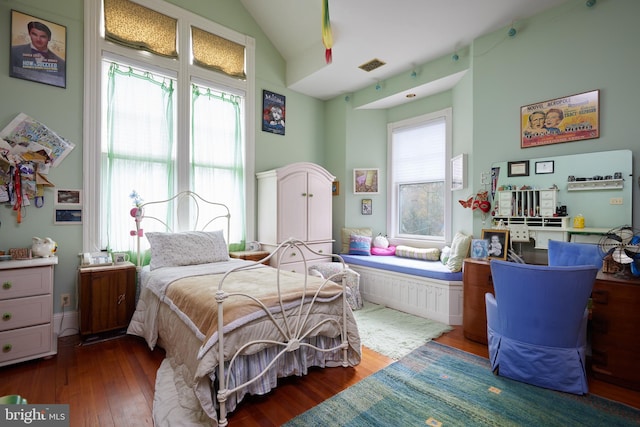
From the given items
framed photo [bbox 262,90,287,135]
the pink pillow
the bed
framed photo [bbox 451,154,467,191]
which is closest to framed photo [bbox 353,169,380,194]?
the pink pillow

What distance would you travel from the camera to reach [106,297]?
2.81 meters

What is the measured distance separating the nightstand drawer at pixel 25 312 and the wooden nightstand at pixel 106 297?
29 cm

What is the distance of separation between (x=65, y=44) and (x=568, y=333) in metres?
4.75

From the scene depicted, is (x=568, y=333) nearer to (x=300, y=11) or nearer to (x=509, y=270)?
(x=509, y=270)

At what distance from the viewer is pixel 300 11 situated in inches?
150

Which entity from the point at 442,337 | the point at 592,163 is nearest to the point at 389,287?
the point at 442,337

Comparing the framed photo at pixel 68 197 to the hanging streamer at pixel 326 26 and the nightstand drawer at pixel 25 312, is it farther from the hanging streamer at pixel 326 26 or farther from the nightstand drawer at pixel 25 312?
the hanging streamer at pixel 326 26

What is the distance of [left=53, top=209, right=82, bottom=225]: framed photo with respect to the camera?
2870mm

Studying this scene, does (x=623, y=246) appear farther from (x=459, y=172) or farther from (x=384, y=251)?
(x=384, y=251)

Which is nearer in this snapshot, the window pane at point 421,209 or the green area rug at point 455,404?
the green area rug at point 455,404

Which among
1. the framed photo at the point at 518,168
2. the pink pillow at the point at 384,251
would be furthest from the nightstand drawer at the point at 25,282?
the framed photo at the point at 518,168

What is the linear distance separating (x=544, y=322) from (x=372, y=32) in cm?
317

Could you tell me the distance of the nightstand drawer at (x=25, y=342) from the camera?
7.42 feet

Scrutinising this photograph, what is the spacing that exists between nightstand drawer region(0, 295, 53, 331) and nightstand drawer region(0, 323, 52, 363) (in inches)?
1.8
